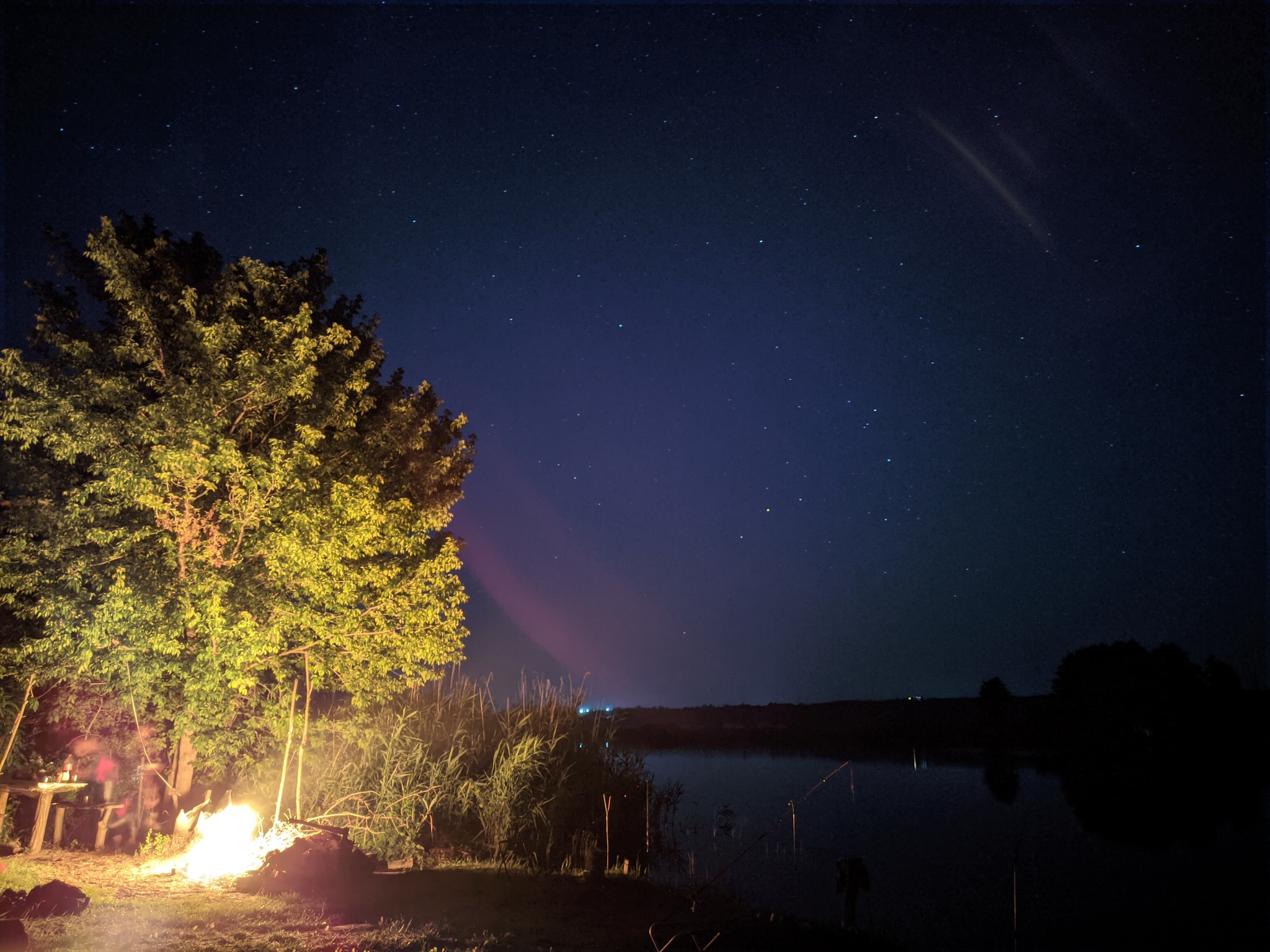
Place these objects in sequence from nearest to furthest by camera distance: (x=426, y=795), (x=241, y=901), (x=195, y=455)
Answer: (x=241, y=901) < (x=195, y=455) < (x=426, y=795)

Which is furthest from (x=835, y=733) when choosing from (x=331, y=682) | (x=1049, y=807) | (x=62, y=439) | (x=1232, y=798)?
(x=62, y=439)

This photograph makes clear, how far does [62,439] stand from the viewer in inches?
405

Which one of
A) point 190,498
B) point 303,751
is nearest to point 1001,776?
point 303,751

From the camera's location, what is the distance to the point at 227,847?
866cm

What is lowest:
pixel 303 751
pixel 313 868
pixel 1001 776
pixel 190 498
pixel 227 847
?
pixel 1001 776

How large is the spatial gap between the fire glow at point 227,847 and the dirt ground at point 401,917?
0.91 ft

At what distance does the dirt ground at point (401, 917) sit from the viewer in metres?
5.91

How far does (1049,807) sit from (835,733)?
5030 cm

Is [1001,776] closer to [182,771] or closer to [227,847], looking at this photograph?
[182,771]

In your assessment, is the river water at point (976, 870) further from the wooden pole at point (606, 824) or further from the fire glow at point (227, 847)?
the fire glow at point (227, 847)

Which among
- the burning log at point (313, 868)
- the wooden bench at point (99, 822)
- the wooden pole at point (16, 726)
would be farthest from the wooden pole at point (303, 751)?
the wooden pole at point (16, 726)

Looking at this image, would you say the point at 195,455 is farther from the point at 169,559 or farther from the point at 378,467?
the point at 378,467

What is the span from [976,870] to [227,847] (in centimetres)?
1360

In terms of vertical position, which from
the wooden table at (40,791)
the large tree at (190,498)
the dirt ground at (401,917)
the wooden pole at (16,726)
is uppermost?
the large tree at (190,498)
